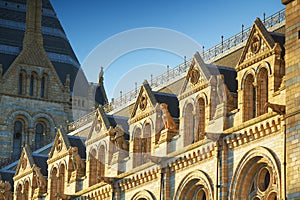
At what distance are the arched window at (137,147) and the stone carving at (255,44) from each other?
14.9 meters

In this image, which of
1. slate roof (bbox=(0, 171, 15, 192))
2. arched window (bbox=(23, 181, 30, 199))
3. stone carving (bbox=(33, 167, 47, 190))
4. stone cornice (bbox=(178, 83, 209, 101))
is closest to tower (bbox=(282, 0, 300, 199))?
stone cornice (bbox=(178, 83, 209, 101))

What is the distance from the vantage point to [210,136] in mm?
61875

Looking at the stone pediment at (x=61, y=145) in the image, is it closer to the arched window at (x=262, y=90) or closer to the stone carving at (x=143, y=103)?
the stone carving at (x=143, y=103)

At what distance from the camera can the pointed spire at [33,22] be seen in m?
118

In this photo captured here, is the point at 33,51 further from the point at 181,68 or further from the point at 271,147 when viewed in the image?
the point at 271,147

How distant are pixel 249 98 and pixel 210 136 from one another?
3.47 meters

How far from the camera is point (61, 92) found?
117 metres

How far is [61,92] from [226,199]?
192 ft

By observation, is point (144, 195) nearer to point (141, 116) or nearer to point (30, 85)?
point (141, 116)

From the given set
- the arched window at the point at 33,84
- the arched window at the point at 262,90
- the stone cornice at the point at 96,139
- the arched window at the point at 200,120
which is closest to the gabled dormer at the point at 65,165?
the stone cornice at the point at 96,139

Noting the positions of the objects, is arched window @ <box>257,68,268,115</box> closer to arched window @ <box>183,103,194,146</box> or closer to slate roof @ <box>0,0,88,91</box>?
arched window @ <box>183,103,194,146</box>

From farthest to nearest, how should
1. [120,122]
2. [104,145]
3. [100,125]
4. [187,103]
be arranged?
[100,125]
[120,122]
[104,145]
[187,103]

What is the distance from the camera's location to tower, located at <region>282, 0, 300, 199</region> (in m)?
46.7

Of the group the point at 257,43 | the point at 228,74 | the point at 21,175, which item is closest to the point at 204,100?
the point at 228,74
